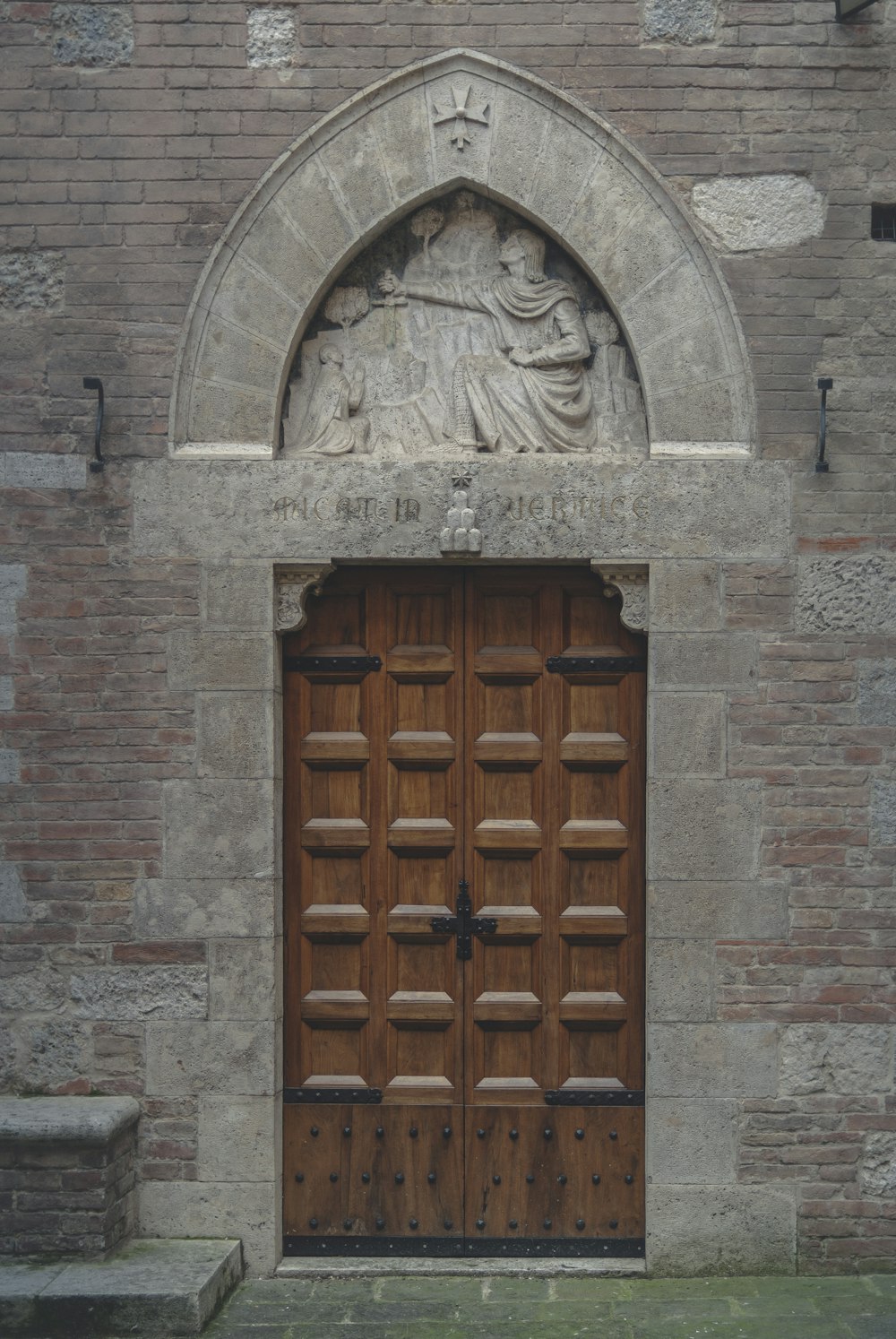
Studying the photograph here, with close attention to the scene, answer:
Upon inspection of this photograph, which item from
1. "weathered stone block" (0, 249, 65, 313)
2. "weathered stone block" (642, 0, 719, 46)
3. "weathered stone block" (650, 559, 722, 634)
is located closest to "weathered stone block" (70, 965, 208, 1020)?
"weathered stone block" (0, 249, 65, 313)

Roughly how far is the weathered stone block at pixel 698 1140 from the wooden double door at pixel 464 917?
22 cm

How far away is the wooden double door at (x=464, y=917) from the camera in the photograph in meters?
6.14

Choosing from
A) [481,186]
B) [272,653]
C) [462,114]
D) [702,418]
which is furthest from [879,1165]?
[462,114]

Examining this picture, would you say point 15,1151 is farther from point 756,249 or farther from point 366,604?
point 756,249

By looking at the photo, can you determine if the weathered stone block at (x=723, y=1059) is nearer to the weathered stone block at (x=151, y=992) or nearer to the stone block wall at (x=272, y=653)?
the stone block wall at (x=272, y=653)

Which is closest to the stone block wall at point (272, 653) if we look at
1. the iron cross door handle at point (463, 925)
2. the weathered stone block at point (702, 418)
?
the weathered stone block at point (702, 418)

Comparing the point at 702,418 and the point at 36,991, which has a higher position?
the point at 702,418

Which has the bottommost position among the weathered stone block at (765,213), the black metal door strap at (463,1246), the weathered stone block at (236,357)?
the black metal door strap at (463,1246)

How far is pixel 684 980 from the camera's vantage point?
593 centimetres

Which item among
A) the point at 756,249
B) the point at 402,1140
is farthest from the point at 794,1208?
the point at 756,249

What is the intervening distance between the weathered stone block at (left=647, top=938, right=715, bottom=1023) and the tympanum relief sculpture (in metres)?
2.09

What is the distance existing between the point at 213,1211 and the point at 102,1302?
2.35ft

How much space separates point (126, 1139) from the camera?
19.3ft

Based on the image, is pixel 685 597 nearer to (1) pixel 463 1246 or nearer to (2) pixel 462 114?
(2) pixel 462 114
